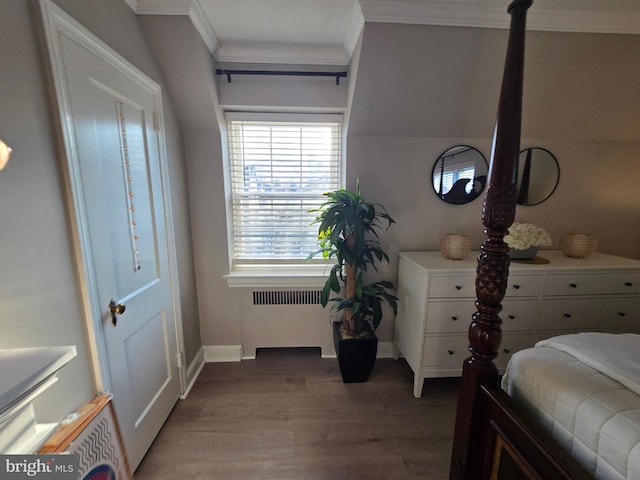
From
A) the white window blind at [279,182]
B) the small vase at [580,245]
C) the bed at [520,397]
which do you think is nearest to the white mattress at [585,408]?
the bed at [520,397]

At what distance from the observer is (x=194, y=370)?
1.97m

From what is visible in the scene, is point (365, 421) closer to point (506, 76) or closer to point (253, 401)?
point (253, 401)

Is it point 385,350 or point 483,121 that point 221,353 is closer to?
point 385,350

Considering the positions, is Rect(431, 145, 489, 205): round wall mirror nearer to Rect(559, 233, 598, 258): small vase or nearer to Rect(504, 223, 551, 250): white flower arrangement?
Rect(504, 223, 551, 250): white flower arrangement

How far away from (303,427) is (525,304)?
1658 mm

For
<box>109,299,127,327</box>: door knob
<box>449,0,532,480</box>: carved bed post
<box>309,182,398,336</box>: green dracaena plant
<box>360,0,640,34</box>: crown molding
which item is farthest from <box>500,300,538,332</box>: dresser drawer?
<box>109,299,127,327</box>: door knob

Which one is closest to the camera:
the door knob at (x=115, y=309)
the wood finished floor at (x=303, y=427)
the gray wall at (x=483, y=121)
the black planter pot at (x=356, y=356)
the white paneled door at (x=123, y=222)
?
the white paneled door at (x=123, y=222)

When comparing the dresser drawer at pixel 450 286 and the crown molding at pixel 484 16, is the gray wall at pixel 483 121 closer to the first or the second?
the crown molding at pixel 484 16

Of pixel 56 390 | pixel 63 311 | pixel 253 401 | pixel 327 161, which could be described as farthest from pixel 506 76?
pixel 253 401

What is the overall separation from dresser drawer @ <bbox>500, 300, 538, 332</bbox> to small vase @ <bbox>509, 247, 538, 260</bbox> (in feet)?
0.99

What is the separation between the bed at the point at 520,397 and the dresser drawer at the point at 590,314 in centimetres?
84

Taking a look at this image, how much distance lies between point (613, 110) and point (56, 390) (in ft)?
11.5

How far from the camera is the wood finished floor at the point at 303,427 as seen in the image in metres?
1.32

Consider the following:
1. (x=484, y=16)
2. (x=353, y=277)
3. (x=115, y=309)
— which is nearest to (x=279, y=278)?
(x=353, y=277)
